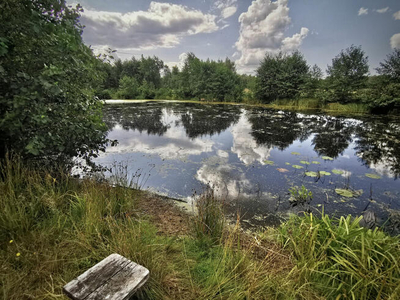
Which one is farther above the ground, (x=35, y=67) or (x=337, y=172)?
(x=35, y=67)

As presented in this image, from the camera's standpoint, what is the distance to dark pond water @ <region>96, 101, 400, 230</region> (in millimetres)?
3039

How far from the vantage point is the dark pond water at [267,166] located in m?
3.04

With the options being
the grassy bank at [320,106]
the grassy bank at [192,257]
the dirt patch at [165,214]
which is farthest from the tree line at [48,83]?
the grassy bank at [320,106]

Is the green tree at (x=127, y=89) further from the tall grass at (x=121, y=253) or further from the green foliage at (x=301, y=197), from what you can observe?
the green foliage at (x=301, y=197)

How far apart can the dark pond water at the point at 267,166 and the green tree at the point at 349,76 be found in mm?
8522

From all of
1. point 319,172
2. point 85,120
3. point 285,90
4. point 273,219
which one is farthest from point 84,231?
point 285,90

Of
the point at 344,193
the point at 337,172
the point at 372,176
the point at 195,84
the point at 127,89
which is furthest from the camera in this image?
the point at 127,89

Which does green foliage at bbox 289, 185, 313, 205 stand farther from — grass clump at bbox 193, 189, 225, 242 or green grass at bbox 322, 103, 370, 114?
green grass at bbox 322, 103, 370, 114

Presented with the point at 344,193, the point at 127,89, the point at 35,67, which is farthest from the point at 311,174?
the point at 127,89

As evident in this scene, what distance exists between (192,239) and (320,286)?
3.80ft

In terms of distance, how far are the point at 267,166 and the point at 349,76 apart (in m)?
16.6

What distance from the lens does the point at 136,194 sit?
9.11 ft

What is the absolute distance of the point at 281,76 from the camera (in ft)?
60.1

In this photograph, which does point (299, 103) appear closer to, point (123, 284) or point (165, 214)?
point (165, 214)
